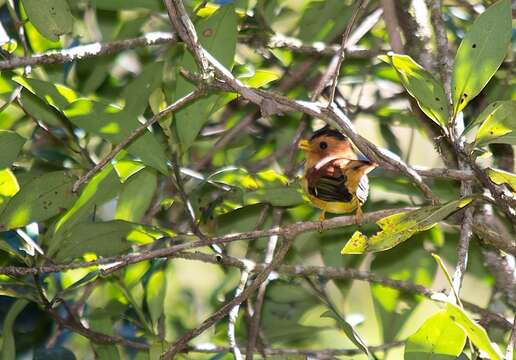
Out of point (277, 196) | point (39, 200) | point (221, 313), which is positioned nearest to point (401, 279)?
point (277, 196)

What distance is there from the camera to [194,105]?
2338 mm

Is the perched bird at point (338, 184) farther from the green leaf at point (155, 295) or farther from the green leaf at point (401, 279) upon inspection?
the green leaf at point (155, 295)

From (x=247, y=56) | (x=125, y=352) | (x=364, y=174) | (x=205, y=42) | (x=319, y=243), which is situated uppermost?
(x=205, y=42)

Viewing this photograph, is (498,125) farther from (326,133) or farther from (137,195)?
(137,195)

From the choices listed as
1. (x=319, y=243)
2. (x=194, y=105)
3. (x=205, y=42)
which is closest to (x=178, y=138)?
(x=194, y=105)

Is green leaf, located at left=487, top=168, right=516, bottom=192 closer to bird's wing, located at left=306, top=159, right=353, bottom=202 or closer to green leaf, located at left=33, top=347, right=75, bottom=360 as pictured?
bird's wing, located at left=306, top=159, right=353, bottom=202

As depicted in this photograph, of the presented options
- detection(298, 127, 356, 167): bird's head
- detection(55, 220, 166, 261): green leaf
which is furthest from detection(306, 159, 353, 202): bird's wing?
detection(55, 220, 166, 261): green leaf

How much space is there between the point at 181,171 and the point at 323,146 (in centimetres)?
50

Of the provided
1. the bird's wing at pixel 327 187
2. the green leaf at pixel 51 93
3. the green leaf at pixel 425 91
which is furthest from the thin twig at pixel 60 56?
the green leaf at pixel 425 91

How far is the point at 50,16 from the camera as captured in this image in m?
2.26

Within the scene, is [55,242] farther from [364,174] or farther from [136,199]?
[364,174]

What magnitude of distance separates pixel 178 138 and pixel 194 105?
0.09 m

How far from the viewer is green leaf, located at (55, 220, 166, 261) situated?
2289 millimetres

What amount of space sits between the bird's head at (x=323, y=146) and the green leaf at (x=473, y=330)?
1044 millimetres
